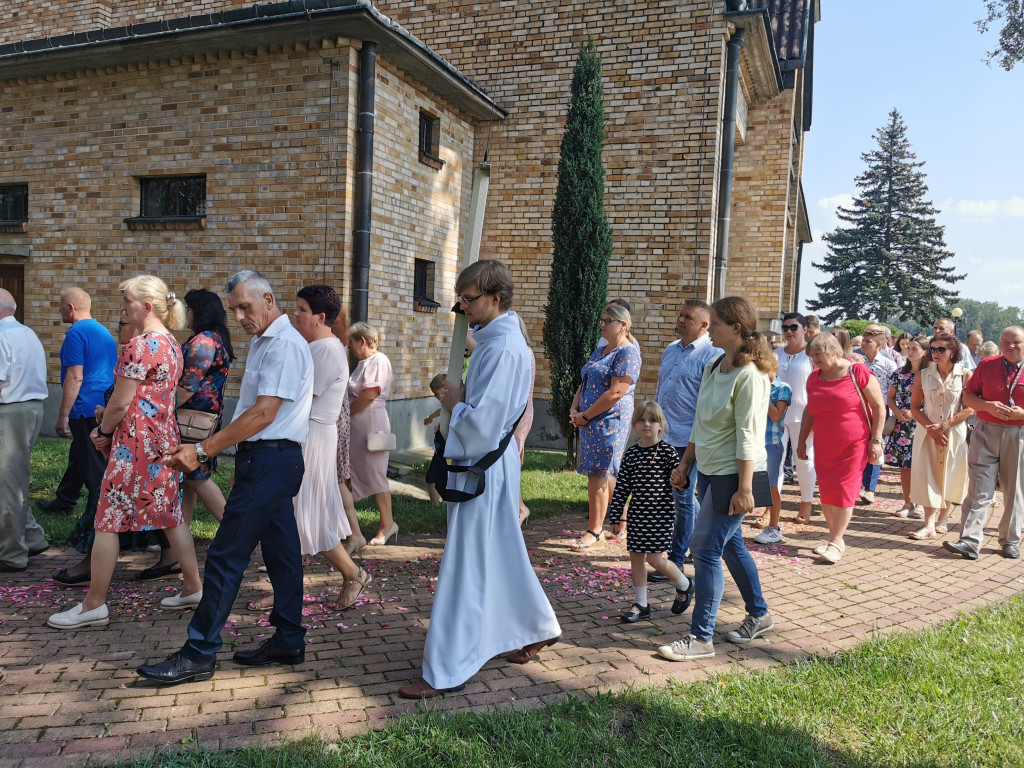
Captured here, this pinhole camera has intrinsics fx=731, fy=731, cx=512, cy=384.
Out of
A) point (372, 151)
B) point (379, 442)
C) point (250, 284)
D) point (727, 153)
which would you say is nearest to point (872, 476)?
point (727, 153)

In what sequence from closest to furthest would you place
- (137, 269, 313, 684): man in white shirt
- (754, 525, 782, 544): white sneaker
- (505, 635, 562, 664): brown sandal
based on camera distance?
1. (137, 269, 313, 684): man in white shirt
2. (505, 635, 562, 664): brown sandal
3. (754, 525, 782, 544): white sneaker

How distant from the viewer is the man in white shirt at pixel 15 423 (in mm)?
5297

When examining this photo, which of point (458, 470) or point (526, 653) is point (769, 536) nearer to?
point (526, 653)

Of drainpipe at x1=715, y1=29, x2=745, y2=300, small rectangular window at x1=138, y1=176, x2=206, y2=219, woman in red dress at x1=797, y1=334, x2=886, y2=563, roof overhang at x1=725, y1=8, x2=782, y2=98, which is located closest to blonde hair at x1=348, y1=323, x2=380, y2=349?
woman in red dress at x1=797, y1=334, x2=886, y2=563

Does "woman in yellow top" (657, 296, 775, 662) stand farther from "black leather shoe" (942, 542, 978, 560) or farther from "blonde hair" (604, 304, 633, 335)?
"black leather shoe" (942, 542, 978, 560)

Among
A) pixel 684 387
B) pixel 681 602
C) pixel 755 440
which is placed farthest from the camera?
pixel 684 387

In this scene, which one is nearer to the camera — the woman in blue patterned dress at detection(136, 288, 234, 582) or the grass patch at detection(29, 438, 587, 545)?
the woman in blue patterned dress at detection(136, 288, 234, 582)

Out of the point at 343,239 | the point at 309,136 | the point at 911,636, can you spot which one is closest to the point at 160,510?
the point at 911,636

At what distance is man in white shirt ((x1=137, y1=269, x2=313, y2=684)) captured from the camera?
363 cm

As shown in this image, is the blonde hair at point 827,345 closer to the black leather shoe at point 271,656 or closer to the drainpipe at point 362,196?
the black leather shoe at point 271,656

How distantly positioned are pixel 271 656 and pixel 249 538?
2.31 feet

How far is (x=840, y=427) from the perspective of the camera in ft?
21.1

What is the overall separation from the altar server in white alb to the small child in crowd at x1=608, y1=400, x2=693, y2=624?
111cm

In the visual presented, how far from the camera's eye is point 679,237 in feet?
38.7
